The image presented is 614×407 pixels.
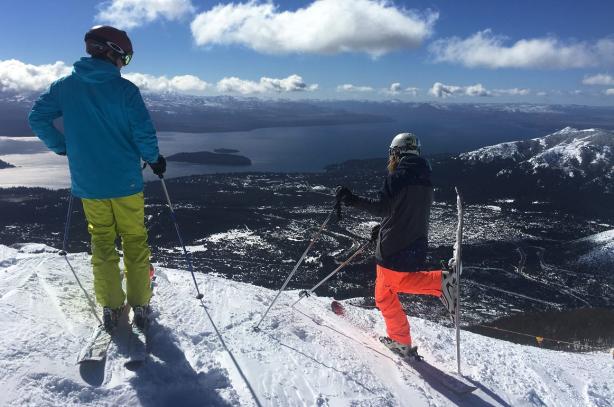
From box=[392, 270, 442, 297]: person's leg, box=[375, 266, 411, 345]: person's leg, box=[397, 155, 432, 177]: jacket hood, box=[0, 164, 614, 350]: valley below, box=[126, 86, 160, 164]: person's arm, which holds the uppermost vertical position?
box=[126, 86, 160, 164]: person's arm

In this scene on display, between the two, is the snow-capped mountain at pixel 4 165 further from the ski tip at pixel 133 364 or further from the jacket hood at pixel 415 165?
the jacket hood at pixel 415 165

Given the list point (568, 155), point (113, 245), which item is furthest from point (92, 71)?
point (568, 155)

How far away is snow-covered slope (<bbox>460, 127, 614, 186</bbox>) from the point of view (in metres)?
161

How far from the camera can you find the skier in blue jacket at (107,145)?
4.11m

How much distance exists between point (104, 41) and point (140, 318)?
311cm

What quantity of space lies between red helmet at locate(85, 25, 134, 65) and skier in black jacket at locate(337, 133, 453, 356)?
118 inches

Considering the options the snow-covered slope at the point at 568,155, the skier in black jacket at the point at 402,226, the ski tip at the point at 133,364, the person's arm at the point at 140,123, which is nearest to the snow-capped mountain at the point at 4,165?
the person's arm at the point at 140,123

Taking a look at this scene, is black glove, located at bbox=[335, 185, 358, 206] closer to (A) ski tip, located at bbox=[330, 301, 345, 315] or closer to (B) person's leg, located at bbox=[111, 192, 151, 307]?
(B) person's leg, located at bbox=[111, 192, 151, 307]

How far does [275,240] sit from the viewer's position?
3410 inches

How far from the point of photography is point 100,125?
416 centimetres

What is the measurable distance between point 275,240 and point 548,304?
169ft

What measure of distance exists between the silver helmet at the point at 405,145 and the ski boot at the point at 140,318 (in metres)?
3.73

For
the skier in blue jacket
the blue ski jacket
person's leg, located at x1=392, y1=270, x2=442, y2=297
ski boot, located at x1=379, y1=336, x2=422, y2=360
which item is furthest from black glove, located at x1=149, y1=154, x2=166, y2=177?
ski boot, located at x1=379, y1=336, x2=422, y2=360

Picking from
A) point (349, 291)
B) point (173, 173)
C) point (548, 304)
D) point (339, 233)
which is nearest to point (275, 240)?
point (339, 233)
